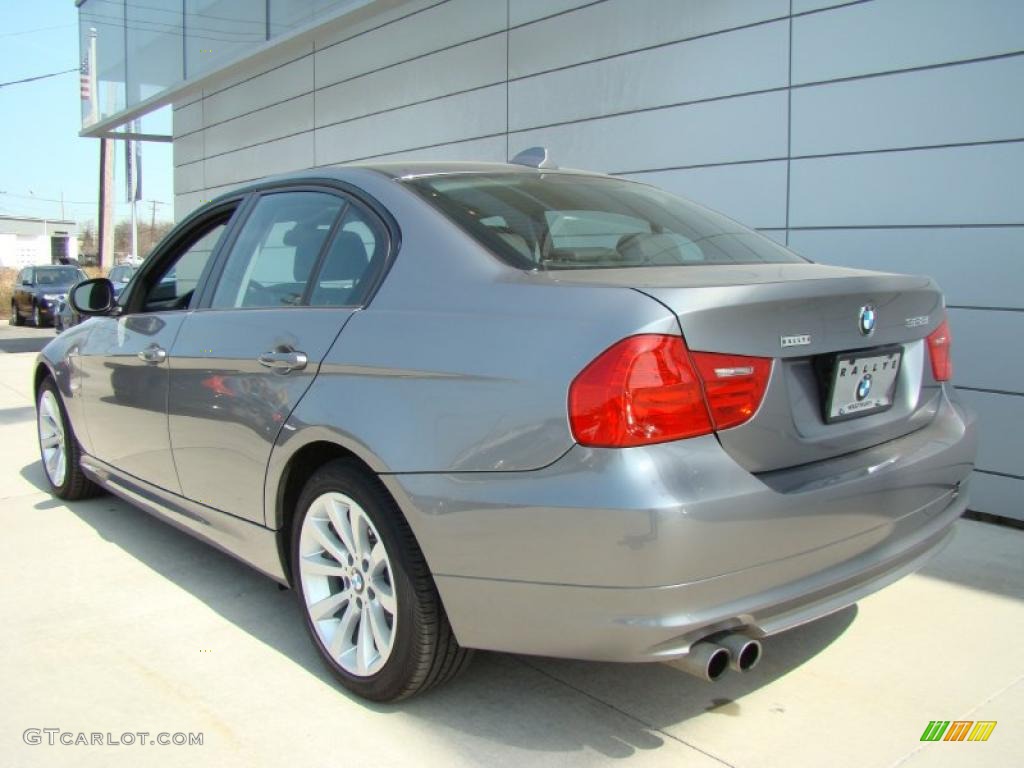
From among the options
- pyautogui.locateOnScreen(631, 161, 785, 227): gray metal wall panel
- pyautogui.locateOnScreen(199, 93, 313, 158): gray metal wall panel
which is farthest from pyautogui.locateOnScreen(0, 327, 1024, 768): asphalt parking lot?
pyautogui.locateOnScreen(199, 93, 313, 158): gray metal wall panel

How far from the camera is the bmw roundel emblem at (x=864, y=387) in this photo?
2.49m

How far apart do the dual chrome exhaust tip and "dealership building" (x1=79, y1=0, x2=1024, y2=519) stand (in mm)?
3355

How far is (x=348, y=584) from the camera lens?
2.77 metres

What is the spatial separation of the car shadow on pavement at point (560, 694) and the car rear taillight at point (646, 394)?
64 cm

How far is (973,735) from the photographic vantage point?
8.47ft

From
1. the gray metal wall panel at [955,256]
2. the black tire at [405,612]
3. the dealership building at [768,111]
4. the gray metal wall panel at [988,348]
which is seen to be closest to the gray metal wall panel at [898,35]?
the dealership building at [768,111]

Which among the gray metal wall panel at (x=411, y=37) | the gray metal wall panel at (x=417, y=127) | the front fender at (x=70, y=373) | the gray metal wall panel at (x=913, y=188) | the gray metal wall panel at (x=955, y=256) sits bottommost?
the front fender at (x=70, y=373)

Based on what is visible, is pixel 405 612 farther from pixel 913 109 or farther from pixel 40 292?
pixel 40 292

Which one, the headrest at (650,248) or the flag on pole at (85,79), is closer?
the headrest at (650,248)

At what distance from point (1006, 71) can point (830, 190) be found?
1.21 m

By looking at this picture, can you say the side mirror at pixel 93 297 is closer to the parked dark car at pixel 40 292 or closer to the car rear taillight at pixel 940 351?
the car rear taillight at pixel 940 351

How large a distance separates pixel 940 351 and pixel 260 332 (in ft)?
7.27

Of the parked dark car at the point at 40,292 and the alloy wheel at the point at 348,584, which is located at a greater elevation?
the parked dark car at the point at 40,292

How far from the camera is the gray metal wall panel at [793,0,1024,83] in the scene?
491 centimetres
